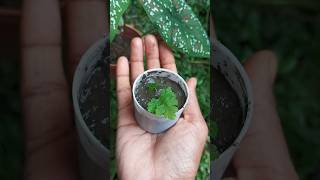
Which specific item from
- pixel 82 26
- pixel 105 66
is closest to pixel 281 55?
pixel 82 26

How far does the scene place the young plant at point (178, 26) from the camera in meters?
0.54

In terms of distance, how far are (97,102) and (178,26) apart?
0.15 m

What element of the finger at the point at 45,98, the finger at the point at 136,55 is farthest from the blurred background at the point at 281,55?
the finger at the point at 136,55

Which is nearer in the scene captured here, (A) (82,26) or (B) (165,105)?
(B) (165,105)

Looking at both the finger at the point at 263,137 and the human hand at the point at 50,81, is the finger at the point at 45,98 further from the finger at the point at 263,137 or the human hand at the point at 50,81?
the finger at the point at 263,137

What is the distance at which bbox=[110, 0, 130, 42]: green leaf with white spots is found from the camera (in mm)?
512

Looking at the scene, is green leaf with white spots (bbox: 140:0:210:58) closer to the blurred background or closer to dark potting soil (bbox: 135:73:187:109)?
dark potting soil (bbox: 135:73:187:109)

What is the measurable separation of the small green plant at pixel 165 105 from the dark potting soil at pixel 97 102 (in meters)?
0.15

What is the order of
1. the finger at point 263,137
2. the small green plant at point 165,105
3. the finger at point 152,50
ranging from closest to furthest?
the small green plant at point 165,105
the finger at point 152,50
the finger at point 263,137

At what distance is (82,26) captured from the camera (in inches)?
32.9

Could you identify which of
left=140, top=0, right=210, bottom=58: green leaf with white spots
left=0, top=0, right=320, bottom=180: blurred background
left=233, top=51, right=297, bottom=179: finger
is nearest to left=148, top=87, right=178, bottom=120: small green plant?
left=140, top=0, right=210, bottom=58: green leaf with white spots

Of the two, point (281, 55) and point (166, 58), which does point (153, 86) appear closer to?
point (166, 58)

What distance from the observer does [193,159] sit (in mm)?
512

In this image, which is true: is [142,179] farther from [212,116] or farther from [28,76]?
[28,76]
